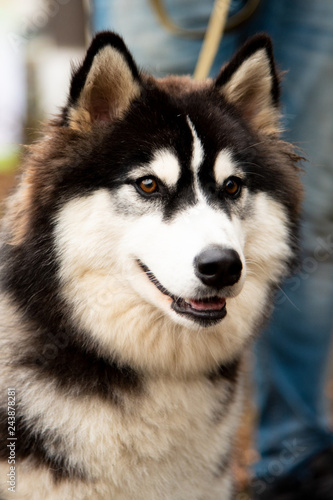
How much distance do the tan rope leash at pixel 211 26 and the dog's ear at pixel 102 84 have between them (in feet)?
1.83

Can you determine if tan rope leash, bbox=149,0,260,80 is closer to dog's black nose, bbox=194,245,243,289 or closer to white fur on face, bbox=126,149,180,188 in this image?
white fur on face, bbox=126,149,180,188

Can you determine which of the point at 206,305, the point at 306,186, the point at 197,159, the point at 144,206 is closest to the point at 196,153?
the point at 197,159

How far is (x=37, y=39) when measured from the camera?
730 cm

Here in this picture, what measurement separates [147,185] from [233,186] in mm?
373

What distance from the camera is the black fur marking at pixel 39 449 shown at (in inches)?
82.7

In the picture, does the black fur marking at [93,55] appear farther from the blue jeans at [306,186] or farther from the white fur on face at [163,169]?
the blue jeans at [306,186]

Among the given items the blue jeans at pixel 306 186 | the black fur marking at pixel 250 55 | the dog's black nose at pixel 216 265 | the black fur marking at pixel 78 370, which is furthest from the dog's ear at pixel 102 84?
the black fur marking at pixel 78 370

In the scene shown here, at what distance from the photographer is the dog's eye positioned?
2307mm

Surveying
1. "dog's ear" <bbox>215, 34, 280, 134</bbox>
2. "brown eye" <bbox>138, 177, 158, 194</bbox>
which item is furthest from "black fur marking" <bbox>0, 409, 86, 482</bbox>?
"dog's ear" <bbox>215, 34, 280, 134</bbox>

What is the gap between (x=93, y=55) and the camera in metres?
2.15

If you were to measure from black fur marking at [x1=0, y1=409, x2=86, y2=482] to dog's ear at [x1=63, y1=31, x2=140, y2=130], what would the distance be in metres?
1.19

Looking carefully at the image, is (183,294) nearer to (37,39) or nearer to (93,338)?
(93,338)

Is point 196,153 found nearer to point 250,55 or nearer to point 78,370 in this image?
point 250,55

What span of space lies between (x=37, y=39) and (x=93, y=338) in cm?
610
